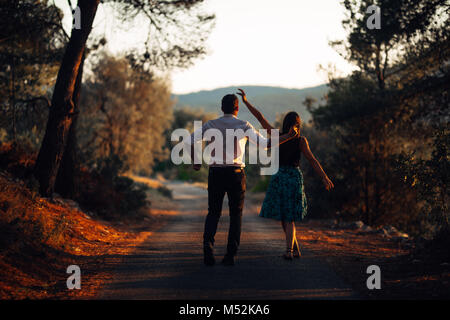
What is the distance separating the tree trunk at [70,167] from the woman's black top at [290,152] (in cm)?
794

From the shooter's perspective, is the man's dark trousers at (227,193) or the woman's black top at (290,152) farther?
the woman's black top at (290,152)

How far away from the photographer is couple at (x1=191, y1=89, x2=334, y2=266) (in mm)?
6699

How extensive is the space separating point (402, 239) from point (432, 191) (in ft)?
9.03

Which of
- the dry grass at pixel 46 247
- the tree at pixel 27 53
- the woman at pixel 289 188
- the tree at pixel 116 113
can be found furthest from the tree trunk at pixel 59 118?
the tree at pixel 116 113

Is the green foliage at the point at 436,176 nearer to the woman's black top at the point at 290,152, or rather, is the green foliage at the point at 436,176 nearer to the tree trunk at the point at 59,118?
the woman's black top at the point at 290,152

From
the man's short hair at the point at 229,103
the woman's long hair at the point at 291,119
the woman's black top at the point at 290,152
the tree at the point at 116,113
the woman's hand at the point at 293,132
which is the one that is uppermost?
the tree at the point at 116,113

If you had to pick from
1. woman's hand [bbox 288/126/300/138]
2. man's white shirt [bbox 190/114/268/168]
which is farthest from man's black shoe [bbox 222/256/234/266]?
woman's hand [bbox 288/126/300/138]

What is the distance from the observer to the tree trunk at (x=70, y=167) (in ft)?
44.2

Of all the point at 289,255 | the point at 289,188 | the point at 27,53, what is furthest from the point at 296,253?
the point at 27,53

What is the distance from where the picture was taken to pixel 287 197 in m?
7.48

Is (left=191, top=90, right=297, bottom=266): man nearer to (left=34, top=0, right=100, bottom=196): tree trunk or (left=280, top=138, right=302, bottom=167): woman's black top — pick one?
(left=280, top=138, right=302, bottom=167): woman's black top

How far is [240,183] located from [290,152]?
1.14m
